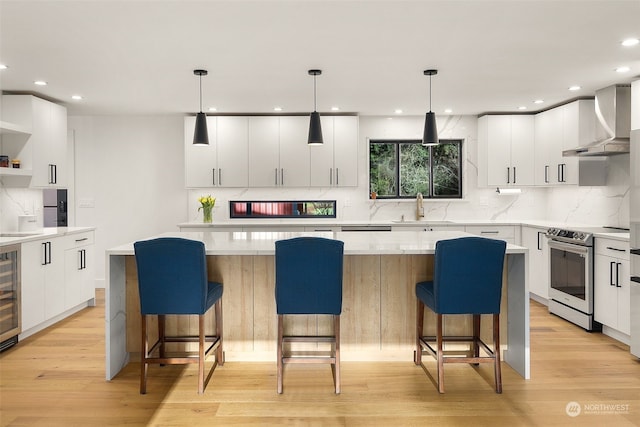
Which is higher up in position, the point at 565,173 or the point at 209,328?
the point at 565,173

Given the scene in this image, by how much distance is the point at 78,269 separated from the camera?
5035 mm

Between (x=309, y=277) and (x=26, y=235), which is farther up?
(x=26, y=235)

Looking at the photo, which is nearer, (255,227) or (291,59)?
(291,59)

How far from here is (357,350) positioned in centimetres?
349

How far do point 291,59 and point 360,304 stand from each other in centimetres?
209

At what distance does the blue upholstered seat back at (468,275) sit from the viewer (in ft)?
9.55

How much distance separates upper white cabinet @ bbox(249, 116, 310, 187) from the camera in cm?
606

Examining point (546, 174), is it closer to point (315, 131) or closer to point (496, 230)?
point (496, 230)

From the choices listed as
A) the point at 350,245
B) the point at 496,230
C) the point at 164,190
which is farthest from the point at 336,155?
the point at 350,245

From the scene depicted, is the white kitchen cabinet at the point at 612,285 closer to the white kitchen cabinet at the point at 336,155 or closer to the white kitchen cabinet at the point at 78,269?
the white kitchen cabinet at the point at 336,155

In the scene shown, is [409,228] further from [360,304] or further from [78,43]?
[78,43]

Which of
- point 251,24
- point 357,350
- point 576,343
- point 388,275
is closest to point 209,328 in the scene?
point 357,350

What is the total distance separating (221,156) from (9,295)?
298 centimetres
